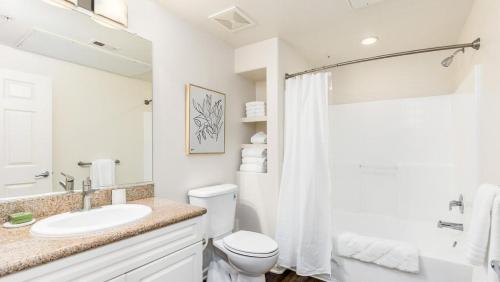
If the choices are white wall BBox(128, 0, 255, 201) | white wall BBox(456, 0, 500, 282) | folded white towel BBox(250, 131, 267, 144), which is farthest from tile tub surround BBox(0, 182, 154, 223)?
white wall BBox(456, 0, 500, 282)

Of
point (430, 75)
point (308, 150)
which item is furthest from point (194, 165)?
point (430, 75)

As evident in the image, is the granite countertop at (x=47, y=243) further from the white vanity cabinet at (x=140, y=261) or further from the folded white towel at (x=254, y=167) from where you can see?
the folded white towel at (x=254, y=167)

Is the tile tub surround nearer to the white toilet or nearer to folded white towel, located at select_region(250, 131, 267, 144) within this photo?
the white toilet

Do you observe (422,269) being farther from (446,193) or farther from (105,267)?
(105,267)

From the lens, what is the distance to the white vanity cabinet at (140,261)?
85 centimetres

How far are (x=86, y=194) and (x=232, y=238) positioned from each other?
3.45 feet

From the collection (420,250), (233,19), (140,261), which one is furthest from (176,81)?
(420,250)

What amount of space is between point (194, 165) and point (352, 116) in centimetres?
195

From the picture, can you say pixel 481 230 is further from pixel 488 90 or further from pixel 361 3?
pixel 361 3

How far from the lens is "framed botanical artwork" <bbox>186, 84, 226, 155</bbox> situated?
1993mm

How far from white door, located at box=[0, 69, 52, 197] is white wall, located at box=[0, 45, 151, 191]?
35 mm

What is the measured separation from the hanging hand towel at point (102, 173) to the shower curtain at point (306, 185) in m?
1.38

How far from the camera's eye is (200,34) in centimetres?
214

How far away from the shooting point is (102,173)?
4.91 feet
